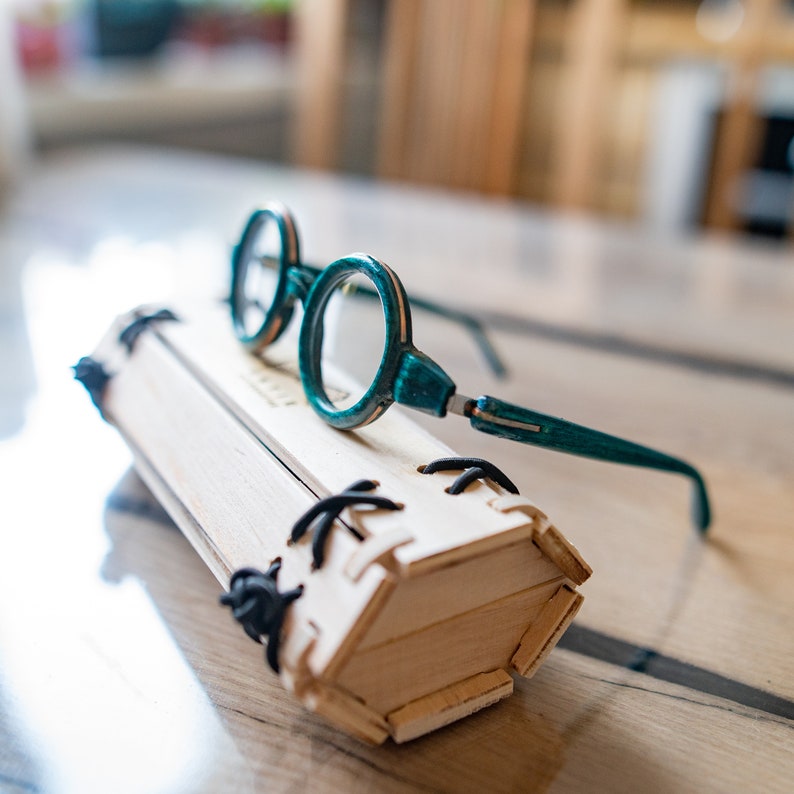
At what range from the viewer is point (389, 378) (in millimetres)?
371

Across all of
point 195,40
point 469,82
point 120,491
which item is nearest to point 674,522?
point 120,491

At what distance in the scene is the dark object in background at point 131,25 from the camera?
2.25 metres

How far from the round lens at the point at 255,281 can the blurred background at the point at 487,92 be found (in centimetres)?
169

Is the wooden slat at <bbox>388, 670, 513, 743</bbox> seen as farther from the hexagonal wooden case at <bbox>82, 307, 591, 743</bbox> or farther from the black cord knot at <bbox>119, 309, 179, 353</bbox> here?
the black cord knot at <bbox>119, 309, 179, 353</bbox>

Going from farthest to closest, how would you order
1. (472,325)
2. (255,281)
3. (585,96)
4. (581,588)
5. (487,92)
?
(487,92) < (585,96) < (472,325) < (255,281) < (581,588)

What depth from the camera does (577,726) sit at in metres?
0.35

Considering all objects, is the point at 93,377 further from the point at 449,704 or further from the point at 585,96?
the point at 585,96

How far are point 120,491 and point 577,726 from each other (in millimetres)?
303

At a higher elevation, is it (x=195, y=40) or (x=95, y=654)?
(x=195, y=40)

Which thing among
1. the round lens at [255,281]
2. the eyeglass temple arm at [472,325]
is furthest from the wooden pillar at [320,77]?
the round lens at [255,281]

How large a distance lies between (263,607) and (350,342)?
24cm

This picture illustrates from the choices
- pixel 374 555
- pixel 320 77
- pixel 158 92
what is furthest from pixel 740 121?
pixel 374 555

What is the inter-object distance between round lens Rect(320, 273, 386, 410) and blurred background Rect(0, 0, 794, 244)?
1.75m

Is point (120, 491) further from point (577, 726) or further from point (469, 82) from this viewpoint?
point (469, 82)
